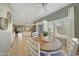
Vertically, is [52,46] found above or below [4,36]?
below

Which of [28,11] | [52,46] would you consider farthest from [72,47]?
[28,11]

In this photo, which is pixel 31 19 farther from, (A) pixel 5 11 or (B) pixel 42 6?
(A) pixel 5 11

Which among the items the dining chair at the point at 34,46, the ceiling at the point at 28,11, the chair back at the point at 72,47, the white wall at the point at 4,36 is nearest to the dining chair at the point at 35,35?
the dining chair at the point at 34,46

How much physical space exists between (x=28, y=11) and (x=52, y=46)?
0.53 m

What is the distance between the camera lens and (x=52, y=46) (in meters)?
1.59

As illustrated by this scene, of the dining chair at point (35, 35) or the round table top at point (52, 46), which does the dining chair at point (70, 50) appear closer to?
the round table top at point (52, 46)

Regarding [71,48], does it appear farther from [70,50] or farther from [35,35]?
[35,35]

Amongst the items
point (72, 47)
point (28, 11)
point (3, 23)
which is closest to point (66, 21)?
point (72, 47)

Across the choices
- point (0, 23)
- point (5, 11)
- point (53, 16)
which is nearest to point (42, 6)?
point (53, 16)

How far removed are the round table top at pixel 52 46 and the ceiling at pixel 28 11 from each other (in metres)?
0.35

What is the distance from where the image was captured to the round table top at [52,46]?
5.19 feet

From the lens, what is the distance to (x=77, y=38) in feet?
5.16

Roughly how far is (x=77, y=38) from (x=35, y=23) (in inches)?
22.0

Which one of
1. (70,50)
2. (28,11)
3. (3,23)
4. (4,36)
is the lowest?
(70,50)
